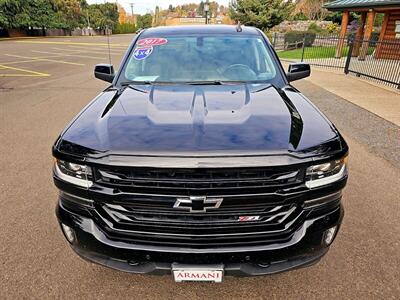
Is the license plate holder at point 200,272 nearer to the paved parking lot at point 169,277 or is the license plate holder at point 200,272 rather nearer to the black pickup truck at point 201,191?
the black pickup truck at point 201,191

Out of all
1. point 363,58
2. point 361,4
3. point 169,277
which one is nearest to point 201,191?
point 169,277

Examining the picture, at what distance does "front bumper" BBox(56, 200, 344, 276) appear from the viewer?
1.83 m

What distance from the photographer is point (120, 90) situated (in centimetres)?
283

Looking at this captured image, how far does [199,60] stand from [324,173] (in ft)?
6.12

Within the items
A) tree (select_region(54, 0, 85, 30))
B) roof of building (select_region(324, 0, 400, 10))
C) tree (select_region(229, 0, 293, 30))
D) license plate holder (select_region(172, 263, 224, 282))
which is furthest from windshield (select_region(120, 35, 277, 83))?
tree (select_region(54, 0, 85, 30))

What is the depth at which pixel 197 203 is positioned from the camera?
5.75 ft

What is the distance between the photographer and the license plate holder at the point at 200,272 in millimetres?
1833

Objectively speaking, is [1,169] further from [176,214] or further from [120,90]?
[176,214]

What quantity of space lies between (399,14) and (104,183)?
19.8 meters

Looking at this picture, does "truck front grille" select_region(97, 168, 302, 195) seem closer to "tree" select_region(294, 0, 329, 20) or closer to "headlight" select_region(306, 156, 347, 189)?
"headlight" select_region(306, 156, 347, 189)

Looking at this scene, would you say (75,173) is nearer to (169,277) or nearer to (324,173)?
(169,277)

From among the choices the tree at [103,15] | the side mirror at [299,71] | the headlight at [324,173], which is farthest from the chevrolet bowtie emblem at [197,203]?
the tree at [103,15]

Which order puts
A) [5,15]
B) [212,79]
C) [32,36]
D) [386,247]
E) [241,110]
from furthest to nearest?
[32,36] < [5,15] < [212,79] < [386,247] < [241,110]

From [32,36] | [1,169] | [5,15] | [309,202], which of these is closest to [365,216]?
[309,202]
